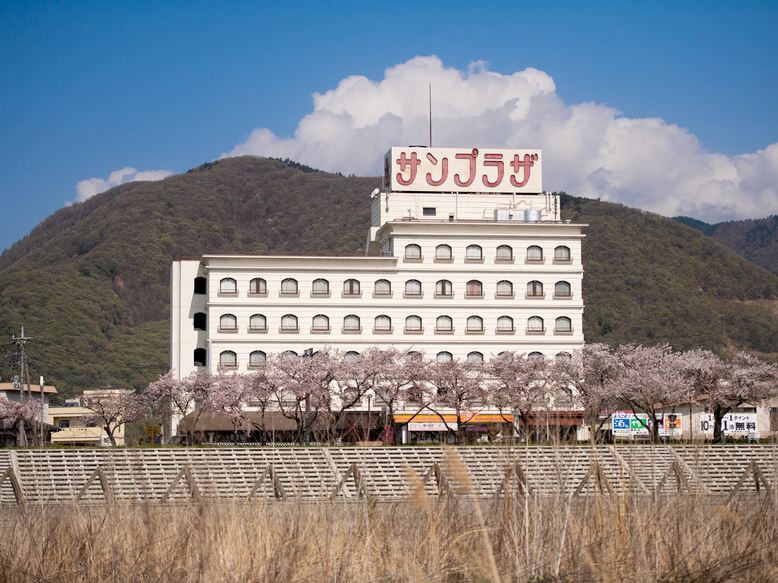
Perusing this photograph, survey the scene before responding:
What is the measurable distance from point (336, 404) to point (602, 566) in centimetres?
5408

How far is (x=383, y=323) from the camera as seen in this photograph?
63938mm

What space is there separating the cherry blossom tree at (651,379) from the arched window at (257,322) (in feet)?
88.0

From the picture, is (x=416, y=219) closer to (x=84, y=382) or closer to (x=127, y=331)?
(x=84, y=382)

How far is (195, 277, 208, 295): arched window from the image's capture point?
219 ft

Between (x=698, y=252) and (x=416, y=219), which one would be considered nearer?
(x=416, y=219)

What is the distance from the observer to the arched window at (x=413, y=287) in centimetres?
6475

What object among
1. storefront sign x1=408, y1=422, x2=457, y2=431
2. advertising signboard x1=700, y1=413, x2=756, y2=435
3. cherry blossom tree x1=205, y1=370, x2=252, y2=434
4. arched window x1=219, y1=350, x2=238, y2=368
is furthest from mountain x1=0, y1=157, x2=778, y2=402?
advertising signboard x1=700, y1=413, x2=756, y2=435

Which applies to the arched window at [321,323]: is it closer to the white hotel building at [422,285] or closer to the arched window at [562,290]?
the white hotel building at [422,285]

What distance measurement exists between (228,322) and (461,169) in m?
23.0

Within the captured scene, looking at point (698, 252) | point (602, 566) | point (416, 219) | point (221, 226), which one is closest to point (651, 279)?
point (698, 252)

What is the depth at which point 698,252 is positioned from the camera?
13338cm

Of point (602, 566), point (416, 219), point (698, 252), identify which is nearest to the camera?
point (602, 566)

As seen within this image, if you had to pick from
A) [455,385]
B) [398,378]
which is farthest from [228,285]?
[455,385]

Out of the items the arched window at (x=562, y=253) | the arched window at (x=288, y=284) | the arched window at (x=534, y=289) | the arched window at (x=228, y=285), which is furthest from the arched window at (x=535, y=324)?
the arched window at (x=228, y=285)
